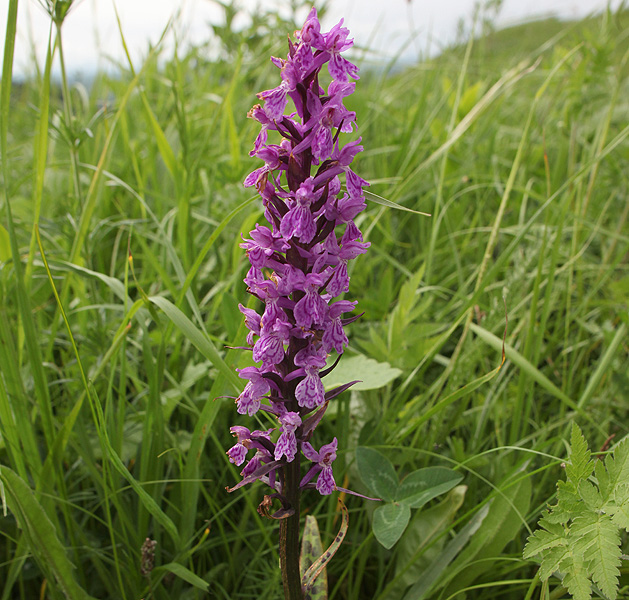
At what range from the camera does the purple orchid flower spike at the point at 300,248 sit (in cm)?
123

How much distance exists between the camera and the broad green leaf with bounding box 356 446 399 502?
69.3 inches

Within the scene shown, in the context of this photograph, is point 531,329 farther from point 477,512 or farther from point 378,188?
point 378,188

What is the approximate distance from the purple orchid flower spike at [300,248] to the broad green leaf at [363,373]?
0.48m

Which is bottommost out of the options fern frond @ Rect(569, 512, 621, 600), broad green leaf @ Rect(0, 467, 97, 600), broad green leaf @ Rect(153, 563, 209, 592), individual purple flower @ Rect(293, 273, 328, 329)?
broad green leaf @ Rect(153, 563, 209, 592)

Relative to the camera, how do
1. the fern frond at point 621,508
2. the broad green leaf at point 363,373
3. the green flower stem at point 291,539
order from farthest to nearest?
the broad green leaf at point 363,373
the green flower stem at point 291,539
the fern frond at point 621,508

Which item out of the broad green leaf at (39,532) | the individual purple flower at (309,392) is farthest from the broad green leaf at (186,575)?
the individual purple flower at (309,392)

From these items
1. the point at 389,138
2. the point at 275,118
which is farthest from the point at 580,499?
the point at 389,138

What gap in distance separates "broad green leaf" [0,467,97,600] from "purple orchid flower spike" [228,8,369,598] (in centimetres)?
67

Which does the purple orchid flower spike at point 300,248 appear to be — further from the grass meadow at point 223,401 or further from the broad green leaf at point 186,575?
the broad green leaf at point 186,575

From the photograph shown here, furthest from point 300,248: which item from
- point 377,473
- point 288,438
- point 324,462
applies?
point 377,473

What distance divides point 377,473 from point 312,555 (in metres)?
0.33

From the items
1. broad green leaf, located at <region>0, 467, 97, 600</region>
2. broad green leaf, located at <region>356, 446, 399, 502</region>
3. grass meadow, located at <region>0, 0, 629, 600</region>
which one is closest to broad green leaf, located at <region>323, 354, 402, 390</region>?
grass meadow, located at <region>0, 0, 629, 600</region>

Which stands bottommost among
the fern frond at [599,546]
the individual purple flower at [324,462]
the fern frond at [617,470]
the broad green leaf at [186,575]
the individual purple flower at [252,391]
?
the broad green leaf at [186,575]

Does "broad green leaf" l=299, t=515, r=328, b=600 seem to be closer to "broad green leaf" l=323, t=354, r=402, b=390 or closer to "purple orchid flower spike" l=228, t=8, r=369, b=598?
"purple orchid flower spike" l=228, t=8, r=369, b=598
